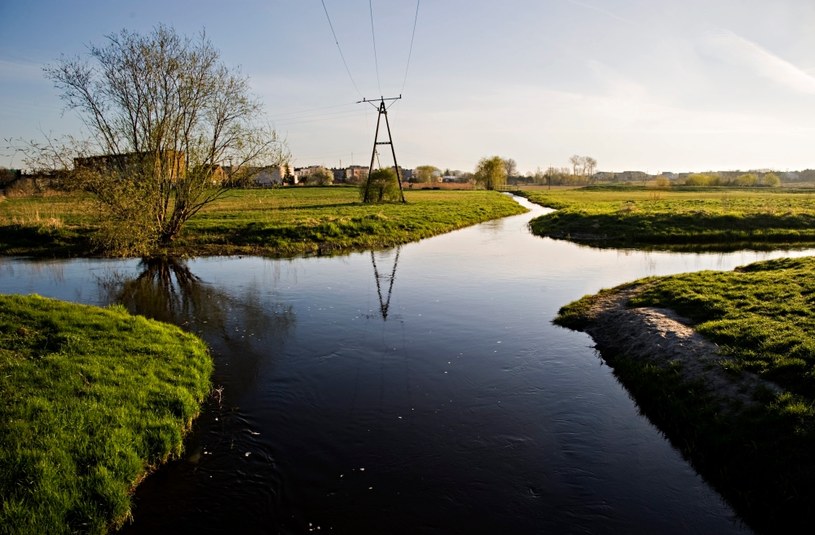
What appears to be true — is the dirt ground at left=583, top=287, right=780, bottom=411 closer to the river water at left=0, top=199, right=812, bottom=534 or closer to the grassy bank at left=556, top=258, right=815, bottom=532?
the grassy bank at left=556, top=258, right=815, bottom=532

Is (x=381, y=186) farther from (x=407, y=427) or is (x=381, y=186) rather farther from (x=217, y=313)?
(x=407, y=427)

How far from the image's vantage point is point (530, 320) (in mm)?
14633

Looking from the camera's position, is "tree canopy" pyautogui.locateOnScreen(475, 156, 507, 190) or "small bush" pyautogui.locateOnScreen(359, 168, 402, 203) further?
"tree canopy" pyautogui.locateOnScreen(475, 156, 507, 190)

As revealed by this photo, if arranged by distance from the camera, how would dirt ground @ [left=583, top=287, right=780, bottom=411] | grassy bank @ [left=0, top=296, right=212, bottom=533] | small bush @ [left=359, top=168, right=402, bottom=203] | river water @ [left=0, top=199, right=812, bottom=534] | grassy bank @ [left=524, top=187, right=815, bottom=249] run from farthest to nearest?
small bush @ [left=359, top=168, right=402, bottom=203], grassy bank @ [left=524, top=187, right=815, bottom=249], dirt ground @ [left=583, top=287, right=780, bottom=411], river water @ [left=0, top=199, right=812, bottom=534], grassy bank @ [left=0, top=296, right=212, bottom=533]

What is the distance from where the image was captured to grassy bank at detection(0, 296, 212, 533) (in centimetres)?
583

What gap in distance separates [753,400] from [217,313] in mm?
13779

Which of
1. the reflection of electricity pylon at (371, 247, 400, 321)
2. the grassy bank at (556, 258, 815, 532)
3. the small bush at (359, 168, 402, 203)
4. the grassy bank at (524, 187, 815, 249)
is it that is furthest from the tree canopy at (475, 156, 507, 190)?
the grassy bank at (556, 258, 815, 532)

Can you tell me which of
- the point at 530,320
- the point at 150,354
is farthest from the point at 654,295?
the point at 150,354

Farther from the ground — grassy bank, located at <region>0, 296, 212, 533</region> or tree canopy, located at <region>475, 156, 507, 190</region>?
tree canopy, located at <region>475, 156, 507, 190</region>

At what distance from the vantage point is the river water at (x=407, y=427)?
632 centimetres

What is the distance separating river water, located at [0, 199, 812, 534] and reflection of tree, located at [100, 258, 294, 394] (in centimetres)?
7

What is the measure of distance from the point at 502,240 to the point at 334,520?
2903 centimetres

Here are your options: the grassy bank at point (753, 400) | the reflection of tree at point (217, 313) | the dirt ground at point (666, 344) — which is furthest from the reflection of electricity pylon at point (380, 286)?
the dirt ground at point (666, 344)

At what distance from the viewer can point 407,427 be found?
330 inches
